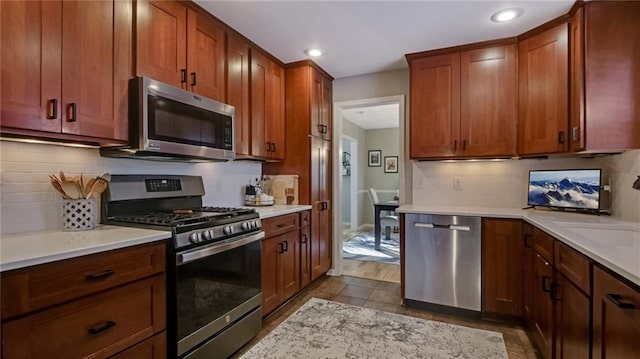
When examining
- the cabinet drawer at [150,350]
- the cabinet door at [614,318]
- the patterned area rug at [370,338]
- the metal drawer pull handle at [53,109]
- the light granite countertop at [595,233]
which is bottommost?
the patterned area rug at [370,338]

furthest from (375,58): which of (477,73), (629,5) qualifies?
(629,5)

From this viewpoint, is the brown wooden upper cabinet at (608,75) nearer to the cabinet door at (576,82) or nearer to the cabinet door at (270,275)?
the cabinet door at (576,82)

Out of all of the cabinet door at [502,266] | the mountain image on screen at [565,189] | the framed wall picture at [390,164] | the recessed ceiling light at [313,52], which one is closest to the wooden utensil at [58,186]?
the recessed ceiling light at [313,52]

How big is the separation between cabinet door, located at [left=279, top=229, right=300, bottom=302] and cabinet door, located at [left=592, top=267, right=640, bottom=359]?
208 cm

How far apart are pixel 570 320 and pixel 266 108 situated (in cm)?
271

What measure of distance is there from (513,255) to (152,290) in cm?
257

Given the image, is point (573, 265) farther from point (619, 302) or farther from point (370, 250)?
point (370, 250)

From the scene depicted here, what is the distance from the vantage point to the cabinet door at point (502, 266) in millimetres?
2471

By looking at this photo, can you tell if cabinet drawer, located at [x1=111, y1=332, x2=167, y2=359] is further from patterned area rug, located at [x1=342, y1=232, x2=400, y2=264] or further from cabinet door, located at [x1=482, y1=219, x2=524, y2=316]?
patterned area rug, located at [x1=342, y1=232, x2=400, y2=264]

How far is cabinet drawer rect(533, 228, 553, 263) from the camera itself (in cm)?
180

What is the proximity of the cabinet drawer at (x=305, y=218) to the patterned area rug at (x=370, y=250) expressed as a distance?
1.61 metres

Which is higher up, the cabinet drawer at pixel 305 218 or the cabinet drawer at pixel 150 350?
the cabinet drawer at pixel 305 218

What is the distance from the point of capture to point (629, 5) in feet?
6.70

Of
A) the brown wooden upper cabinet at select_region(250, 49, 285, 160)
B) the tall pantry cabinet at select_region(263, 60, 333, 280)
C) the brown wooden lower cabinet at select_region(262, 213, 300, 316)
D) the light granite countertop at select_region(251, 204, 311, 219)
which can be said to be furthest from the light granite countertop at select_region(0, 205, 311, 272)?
the tall pantry cabinet at select_region(263, 60, 333, 280)
